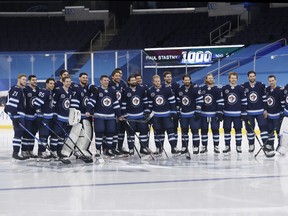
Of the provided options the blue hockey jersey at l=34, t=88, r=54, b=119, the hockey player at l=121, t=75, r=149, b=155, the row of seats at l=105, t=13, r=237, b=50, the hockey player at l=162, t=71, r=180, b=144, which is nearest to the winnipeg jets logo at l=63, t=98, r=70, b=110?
the blue hockey jersey at l=34, t=88, r=54, b=119

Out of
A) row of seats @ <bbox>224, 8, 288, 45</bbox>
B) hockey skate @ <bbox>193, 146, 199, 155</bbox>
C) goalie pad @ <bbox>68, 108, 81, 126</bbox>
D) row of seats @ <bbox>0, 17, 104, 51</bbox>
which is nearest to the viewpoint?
goalie pad @ <bbox>68, 108, 81, 126</bbox>

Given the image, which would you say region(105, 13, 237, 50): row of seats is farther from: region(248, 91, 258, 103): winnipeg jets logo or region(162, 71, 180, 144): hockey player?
region(248, 91, 258, 103): winnipeg jets logo

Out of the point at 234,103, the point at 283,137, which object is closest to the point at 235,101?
the point at 234,103

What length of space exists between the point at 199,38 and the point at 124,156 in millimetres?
10290

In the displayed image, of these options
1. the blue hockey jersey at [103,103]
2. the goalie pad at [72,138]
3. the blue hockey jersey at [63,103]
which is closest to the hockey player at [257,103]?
the blue hockey jersey at [103,103]

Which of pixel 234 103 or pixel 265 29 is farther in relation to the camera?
pixel 265 29

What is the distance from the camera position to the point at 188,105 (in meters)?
7.15

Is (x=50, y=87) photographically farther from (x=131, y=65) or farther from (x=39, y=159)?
(x=131, y=65)

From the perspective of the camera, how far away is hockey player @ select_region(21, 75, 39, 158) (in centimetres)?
673

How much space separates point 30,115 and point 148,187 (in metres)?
2.53

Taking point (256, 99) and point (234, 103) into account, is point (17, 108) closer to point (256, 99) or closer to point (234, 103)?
point (234, 103)

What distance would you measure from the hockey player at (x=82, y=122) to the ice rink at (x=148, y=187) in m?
0.19

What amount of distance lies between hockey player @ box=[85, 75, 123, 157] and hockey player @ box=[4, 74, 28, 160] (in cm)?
77

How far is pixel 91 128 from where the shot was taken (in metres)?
6.82
